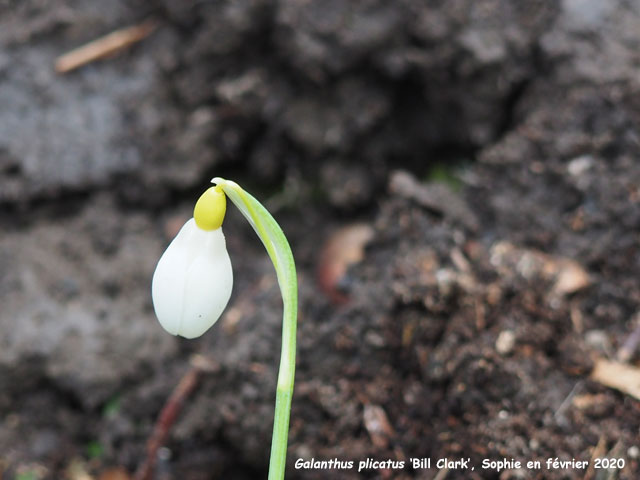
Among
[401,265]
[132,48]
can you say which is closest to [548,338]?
[401,265]

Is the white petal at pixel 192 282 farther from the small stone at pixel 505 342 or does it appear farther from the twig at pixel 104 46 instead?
the twig at pixel 104 46

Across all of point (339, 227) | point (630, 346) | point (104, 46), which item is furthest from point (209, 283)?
point (104, 46)

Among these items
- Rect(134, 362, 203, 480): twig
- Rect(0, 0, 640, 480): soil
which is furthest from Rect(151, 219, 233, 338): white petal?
Rect(134, 362, 203, 480): twig

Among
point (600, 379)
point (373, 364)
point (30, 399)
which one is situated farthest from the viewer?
point (30, 399)

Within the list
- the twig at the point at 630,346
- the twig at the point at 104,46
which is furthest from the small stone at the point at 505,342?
the twig at the point at 104,46

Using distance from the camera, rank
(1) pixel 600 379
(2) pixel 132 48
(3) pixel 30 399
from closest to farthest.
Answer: (1) pixel 600 379 → (3) pixel 30 399 → (2) pixel 132 48

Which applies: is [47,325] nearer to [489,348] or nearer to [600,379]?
[489,348]
